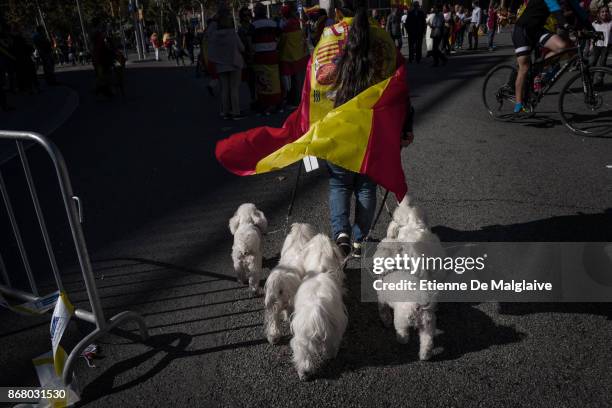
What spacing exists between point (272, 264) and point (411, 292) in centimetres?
161

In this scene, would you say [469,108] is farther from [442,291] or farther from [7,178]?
[7,178]

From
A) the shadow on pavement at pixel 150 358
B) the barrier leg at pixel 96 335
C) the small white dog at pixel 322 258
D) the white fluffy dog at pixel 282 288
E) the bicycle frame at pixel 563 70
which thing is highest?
the bicycle frame at pixel 563 70

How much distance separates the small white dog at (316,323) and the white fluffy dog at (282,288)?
0.16m

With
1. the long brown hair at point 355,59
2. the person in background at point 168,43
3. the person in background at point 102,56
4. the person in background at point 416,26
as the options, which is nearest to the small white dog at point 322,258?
the long brown hair at point 355,59

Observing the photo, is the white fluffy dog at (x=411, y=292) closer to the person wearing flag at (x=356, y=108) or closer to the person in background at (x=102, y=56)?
the person wearing flag at (x=356, y=108)

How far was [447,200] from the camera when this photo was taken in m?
4.84

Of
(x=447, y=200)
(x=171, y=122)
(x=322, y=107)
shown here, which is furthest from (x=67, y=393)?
(x=171, y=122)

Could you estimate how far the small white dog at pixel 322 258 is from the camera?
2747 mm

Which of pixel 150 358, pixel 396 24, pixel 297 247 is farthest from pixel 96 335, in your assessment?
pixel 396 24

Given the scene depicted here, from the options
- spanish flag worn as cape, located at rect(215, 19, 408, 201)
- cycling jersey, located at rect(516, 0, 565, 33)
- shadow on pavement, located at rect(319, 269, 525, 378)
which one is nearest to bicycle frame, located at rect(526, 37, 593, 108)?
cycling jersey, located at rect(516, 0, 565, 33)

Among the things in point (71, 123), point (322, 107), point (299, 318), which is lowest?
point (71, 123)

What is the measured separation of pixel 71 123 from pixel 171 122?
8.79 feet

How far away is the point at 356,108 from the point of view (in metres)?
3.09

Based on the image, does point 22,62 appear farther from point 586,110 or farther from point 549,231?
point 549,231
